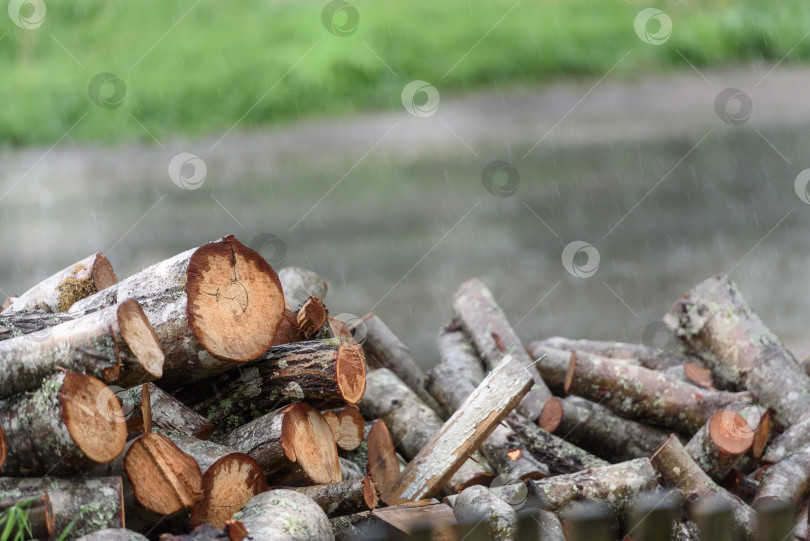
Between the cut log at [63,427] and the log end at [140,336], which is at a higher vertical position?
the log end at [140,336]

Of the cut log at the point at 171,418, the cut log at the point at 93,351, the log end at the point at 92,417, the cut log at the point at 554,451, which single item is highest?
the cut log at the point at 93,351

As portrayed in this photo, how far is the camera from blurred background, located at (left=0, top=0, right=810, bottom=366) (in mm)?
7398

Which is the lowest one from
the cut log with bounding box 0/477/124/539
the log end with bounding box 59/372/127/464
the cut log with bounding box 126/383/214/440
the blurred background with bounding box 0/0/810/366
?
the cut log with bounding box 0/477/124/539

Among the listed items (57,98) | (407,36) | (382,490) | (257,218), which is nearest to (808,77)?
(407,36)

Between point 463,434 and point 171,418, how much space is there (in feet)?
2.92

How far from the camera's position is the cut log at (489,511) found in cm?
215

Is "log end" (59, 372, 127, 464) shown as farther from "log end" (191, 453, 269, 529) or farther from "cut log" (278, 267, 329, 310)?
"cut log" (278, 267, 329, 310)

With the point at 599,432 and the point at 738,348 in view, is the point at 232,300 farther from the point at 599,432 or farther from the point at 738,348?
the point at 738,348

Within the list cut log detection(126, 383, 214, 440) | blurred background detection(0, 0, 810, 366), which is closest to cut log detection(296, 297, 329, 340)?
cut log detection(126, 383, 214, 440)

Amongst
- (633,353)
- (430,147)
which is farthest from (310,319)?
(430,147)

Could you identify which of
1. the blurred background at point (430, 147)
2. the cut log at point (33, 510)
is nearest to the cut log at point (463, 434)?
the cut log at point (33, 510)

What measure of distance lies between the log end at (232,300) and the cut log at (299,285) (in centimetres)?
91

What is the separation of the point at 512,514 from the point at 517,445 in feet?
2.18

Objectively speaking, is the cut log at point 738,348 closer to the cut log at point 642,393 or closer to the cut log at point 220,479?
the cut log at point 642,393
